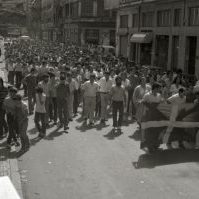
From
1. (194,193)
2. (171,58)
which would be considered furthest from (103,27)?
(194,193)

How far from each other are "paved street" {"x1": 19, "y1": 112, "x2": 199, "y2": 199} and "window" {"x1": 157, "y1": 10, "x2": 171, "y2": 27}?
20.2 m

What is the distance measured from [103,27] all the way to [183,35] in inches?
1461

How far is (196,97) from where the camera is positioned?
38.8 ft

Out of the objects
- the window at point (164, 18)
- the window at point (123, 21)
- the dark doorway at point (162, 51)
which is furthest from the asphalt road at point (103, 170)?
the window at point (123, 21)

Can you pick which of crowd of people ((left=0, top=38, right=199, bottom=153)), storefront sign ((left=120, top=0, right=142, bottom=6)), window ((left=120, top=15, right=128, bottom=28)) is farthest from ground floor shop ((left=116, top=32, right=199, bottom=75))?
crowd of people ((left=0, top=38, right=199, bottom=153))

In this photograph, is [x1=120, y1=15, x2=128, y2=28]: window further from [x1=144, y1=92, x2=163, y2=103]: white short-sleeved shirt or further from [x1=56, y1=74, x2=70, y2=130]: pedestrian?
[x1=144, y1=92, x2=163, y2=103]: white short-sleeved shirt

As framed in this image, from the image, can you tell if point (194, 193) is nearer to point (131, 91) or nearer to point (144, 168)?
A: point (144, 168)

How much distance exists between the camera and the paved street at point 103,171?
28.1 ft

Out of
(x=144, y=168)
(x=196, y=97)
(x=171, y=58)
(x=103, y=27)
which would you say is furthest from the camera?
(x=103, y=27)

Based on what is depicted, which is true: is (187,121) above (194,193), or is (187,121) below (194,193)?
above

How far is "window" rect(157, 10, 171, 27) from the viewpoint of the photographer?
3193 centimetres

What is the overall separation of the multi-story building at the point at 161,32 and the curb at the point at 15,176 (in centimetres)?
1815

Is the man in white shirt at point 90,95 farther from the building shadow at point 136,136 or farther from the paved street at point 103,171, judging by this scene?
the paved street at point 103,171

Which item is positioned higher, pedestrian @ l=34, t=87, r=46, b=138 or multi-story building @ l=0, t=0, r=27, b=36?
multi-story building @ l=0, t=0, r=27, b=36
